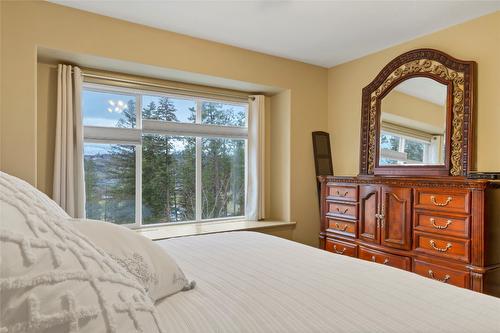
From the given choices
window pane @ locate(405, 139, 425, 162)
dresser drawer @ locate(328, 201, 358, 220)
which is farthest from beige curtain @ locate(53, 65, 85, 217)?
window pane @ locate(405, 139, 425, 162)

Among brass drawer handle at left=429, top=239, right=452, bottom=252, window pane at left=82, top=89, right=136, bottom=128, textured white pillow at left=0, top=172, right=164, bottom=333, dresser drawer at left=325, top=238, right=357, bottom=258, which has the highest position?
window pane at left=82, top=89, right=136, bottom=128

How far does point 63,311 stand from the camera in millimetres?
426

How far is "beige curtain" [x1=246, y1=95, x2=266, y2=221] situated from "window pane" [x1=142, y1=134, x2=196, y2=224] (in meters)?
0.71

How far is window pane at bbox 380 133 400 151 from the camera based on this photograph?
3.23m

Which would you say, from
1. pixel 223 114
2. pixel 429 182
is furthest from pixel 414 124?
pixel 223 114

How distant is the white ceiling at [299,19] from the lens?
2498 mm

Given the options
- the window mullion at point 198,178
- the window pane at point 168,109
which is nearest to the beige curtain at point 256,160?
the window mullion at point 198,178

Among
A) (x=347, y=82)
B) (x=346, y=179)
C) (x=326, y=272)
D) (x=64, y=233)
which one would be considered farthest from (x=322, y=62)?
(x=64, y=233)

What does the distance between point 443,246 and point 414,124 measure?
127 cm

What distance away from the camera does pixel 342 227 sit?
3207mm

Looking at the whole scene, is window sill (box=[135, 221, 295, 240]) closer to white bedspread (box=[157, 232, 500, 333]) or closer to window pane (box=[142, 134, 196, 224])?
window pane (box=[142, 134, 196, 224])

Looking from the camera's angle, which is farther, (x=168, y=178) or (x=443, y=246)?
(x=168, y=178)

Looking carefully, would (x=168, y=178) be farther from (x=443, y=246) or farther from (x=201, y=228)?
(x=443, y=246)

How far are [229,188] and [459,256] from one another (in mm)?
2561
